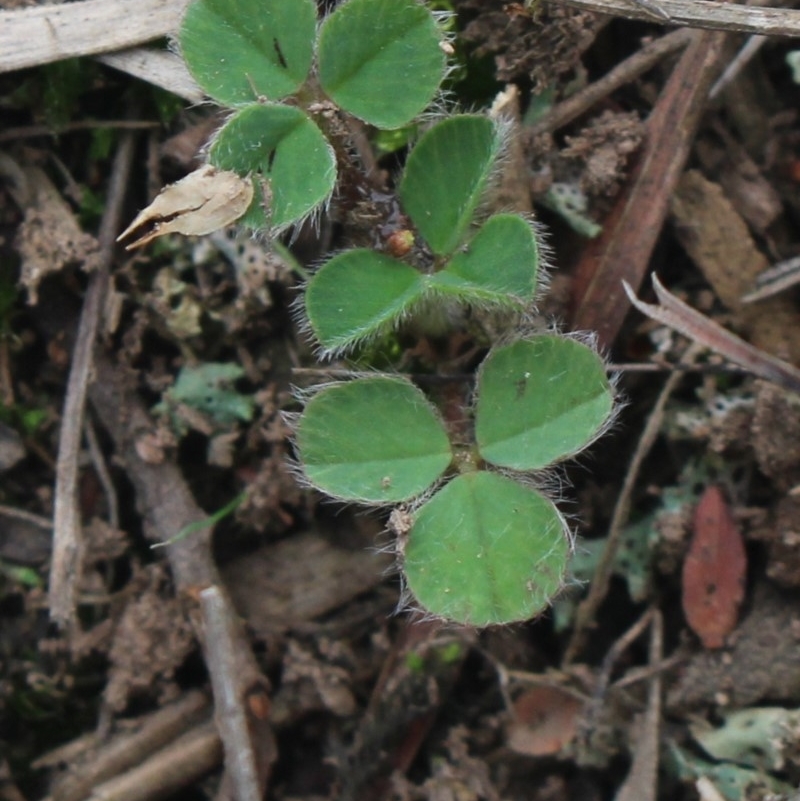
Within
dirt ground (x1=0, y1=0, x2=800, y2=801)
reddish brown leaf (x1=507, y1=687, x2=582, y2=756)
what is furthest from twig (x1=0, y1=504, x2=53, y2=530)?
reddish brown leaf (x1=507, y1=687, x2=582, y2=756)

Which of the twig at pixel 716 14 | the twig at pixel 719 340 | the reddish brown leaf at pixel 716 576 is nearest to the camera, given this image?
the twig at pixel 716 14

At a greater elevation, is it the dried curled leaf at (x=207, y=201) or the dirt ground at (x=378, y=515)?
the dried curled leaf at (x=207, y=201)

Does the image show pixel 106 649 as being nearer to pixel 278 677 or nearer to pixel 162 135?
pixel 278 677

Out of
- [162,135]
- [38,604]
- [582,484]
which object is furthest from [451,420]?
[38,604]

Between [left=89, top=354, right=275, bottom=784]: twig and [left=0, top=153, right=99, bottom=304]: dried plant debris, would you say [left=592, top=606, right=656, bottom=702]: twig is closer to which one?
[left=89, top=354, right=275, bottom=784]: twig

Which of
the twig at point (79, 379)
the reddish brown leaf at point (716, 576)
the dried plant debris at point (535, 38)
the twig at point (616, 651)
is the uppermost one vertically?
the dried plant debris at point (535, 38)

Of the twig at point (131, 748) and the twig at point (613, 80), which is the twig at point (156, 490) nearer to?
the twig at point (131, 748)

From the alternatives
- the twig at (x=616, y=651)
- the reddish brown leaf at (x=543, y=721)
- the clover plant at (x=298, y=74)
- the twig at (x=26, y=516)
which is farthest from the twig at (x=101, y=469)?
the twig at (x=616, y=651)
